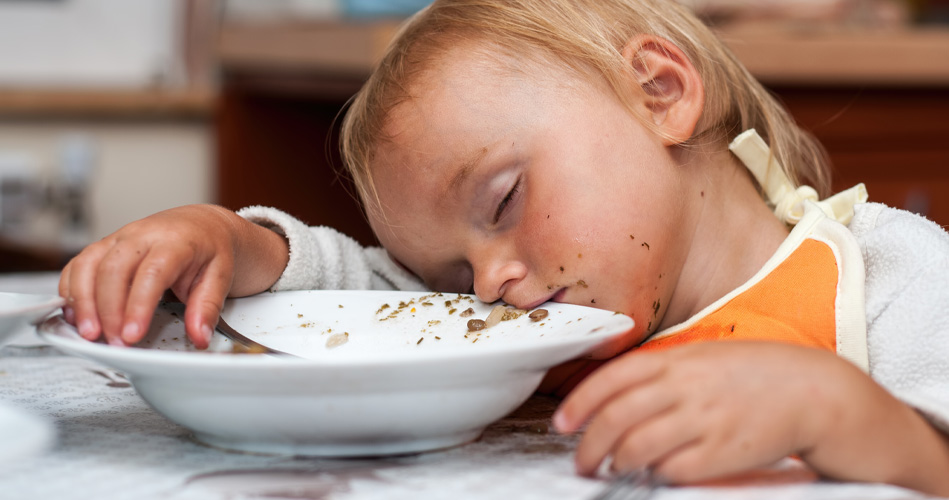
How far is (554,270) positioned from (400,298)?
131 mm

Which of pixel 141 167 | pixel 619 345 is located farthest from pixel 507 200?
pixel 141 167

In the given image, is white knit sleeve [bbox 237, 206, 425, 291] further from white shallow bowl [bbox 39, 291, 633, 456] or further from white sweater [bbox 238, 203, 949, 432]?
white shallow bowl [bbox 39, 291, 633, 456]

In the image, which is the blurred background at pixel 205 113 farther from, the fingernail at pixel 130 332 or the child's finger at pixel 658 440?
the child's finger at pixel 658 440

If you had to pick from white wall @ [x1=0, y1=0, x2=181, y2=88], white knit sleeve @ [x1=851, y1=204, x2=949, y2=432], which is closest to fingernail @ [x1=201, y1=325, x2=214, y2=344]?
white knit sleeve @ [x1=851, y1=204, x2=949, y2=432]

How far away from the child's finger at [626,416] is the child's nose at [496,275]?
0.31 metres

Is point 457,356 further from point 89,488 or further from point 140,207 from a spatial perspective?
point 140,207

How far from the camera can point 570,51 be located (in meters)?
0.86

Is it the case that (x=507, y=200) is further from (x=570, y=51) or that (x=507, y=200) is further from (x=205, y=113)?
(x=205, y=113)

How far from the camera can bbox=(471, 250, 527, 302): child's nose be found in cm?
79

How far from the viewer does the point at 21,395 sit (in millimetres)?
683

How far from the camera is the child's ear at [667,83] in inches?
34.4

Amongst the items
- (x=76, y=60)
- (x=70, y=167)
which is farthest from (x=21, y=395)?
(x=76, y=60)

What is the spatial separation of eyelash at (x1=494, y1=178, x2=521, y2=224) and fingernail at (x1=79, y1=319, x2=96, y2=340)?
1.11 ft

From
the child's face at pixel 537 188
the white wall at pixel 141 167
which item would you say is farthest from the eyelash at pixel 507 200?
the white wall at pixel 141 167
